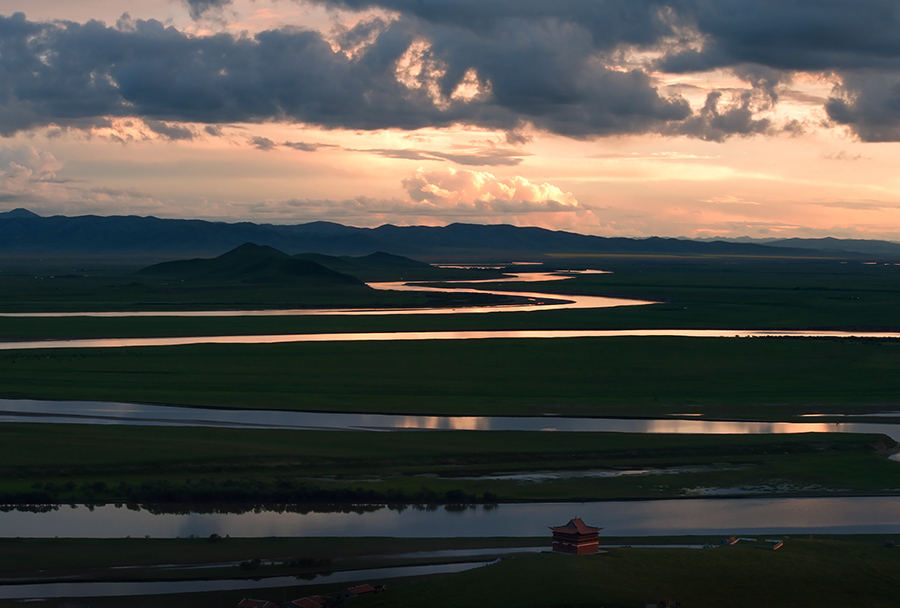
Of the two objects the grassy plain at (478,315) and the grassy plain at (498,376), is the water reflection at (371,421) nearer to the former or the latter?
the grassy plain at (498,376)

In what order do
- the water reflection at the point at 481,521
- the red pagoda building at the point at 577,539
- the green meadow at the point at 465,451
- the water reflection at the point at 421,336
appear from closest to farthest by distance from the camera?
the green meadow at the point at 465,451
the red pagoda building at the point at 577,539
the water reflection at the point at 481,521
the water reflection at the point at 421,336

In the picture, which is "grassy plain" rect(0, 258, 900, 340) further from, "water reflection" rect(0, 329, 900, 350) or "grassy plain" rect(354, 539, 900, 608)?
"grassy plain" rect(354, 539, 900, 608)

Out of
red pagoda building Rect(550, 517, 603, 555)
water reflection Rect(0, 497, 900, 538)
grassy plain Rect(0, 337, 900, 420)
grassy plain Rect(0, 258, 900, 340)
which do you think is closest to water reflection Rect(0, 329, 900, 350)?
grassy plain Rect(0, 258, 900, 340)

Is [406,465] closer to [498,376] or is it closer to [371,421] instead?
[371,421]

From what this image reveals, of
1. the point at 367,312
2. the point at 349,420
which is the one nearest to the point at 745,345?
the point at 349,420

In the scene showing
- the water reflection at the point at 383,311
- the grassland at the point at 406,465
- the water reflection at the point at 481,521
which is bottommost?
the water reflection at the point at 481,521

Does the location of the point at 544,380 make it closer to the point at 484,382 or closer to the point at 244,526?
the point at 484,382

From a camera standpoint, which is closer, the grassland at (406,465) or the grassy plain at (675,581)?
the grassy plain at (675,581)

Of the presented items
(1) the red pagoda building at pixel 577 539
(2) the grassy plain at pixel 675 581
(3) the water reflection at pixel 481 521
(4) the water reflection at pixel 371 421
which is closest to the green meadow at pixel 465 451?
(2) the grassy plain at pixel 675 581
